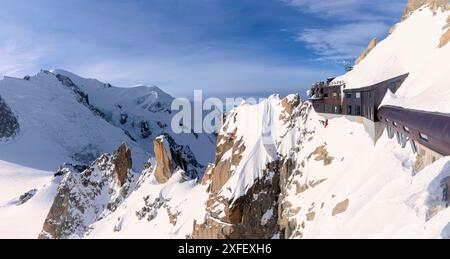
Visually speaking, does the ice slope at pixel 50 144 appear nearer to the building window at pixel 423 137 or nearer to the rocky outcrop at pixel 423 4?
the rocky outcrop at pixel 423 4

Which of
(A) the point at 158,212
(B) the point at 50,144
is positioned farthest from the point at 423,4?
(B) the point at 50,144

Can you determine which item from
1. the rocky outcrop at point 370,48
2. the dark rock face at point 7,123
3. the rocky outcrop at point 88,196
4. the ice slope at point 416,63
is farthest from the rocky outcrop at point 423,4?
the dark rock face at point 7,123

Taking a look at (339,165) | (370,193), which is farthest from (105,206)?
(370,193)

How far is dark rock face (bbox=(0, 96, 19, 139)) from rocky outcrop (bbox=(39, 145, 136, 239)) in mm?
117907

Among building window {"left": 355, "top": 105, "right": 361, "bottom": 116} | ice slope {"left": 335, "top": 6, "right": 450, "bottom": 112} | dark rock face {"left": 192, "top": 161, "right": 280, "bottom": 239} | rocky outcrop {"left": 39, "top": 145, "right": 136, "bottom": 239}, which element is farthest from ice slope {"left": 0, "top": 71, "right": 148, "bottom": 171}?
building window {"left": 355, "top": 105, "right": 361, "bottom": 116}

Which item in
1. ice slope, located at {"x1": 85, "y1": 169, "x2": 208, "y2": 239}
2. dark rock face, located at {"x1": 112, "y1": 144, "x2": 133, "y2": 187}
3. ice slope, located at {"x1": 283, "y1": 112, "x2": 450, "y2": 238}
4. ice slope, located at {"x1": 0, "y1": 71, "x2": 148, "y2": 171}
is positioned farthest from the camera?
ice slope, located at {"x1": 0, "y1": 71, "x2": 148, "y2": 171}

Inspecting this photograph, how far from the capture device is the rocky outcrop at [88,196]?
8038 cm

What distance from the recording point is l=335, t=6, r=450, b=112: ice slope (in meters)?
22.2

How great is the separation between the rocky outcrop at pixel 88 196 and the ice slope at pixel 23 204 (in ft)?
49.9

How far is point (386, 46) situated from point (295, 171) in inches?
774

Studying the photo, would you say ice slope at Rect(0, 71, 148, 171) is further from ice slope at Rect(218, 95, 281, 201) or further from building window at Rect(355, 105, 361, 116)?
building window at Rect(355, 105, 361, 116)

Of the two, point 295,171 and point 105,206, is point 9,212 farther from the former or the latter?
point 295,171

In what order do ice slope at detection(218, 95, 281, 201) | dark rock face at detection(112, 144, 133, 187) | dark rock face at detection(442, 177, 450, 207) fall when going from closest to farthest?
dark rock face at detection(442, 177, 450, 207)
ice slope at detection(218, 95, 281, 201)
dark rock face at detection(112, 144, 133, 187)

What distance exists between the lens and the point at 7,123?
184 metres
